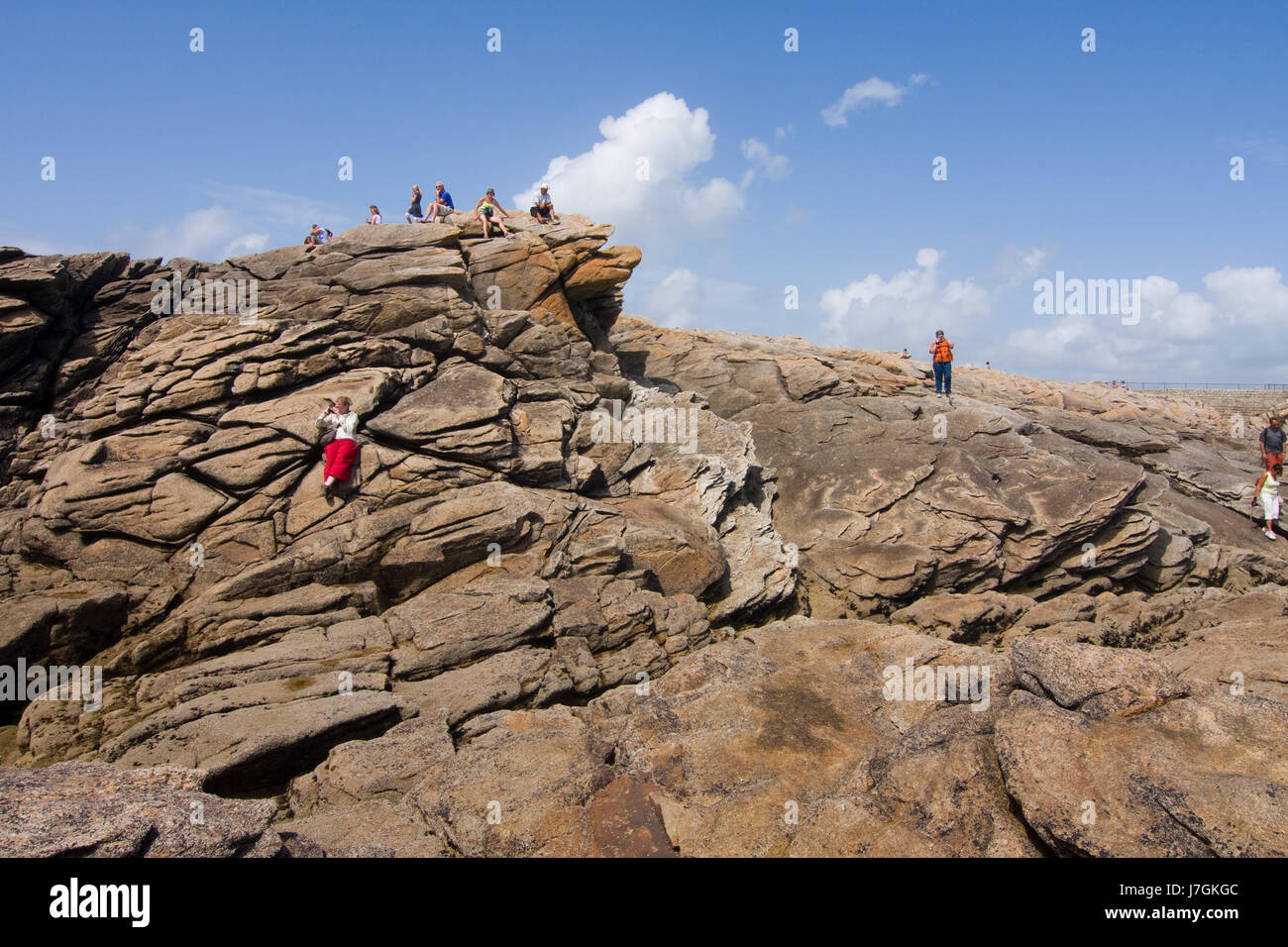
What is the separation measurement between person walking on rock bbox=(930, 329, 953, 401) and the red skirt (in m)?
29.9

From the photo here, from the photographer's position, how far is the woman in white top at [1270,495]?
112 ft

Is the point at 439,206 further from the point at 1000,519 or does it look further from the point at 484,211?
the point at 1000,519

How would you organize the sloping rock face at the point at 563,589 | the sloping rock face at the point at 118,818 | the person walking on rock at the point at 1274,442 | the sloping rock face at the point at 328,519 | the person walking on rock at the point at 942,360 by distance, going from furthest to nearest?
1. the person walking on rock at the point at 942,360
2. the person walking on rock at the point at 1274,442
3. the sloping rock face at the point at 328,519
4. the sloping rock face at the point at 563,589
5. the sloping rock face at the point at 118,818

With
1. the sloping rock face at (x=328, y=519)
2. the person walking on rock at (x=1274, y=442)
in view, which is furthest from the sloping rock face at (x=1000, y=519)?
the person walking on rock at (x=1274, y=442)

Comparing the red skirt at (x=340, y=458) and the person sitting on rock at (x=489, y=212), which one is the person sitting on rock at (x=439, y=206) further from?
the red skirt at (x=340, y=458)

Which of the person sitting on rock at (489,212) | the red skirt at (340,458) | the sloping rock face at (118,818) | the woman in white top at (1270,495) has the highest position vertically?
the person sitting on rock at (489,212)

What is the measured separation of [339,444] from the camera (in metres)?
22.8

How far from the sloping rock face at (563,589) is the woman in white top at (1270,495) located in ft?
2.85

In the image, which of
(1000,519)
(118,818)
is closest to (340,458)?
(118,818)

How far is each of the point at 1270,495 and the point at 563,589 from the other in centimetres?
3443
